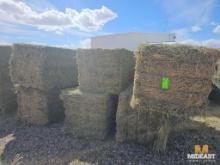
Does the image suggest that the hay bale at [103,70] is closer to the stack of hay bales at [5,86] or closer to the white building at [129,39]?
the stack of hay bales at [5,86]

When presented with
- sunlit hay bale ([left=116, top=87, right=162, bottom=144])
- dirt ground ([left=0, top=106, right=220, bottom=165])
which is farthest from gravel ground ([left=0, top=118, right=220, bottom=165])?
sunlit hay bale ([left=116, top=87, right=162, bottom=144])

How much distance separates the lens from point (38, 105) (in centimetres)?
546

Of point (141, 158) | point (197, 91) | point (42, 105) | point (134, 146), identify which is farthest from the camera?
point (42, 105)

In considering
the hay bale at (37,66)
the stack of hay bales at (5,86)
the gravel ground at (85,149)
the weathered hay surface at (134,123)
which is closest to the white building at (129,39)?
the hay bale at (37,66)

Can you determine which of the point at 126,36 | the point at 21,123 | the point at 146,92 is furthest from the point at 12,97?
the point at 126,36

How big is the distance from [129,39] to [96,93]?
10.6 metres

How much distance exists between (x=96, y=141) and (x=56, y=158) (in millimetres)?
996

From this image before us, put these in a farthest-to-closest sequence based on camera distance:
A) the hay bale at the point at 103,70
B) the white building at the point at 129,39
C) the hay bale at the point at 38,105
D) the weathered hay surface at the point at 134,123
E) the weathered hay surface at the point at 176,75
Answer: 1. the white building at the point at 129,39
2. the hay bale at the point at 38,105
3. the hay bale at the point at 103,70
4. the weathered hay surface at the point at 134,123
5. the weathered hay surface at the point at 176,75

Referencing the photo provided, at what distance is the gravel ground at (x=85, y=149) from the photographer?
145 inches

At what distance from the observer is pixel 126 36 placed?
14.6m

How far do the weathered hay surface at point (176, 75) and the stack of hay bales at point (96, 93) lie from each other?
42.1 inches

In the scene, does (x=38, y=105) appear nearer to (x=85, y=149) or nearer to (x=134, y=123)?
(x=85, y=149)

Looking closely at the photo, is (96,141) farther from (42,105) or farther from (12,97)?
(12,97)

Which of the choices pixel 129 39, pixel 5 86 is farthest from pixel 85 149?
pixel 129 39
